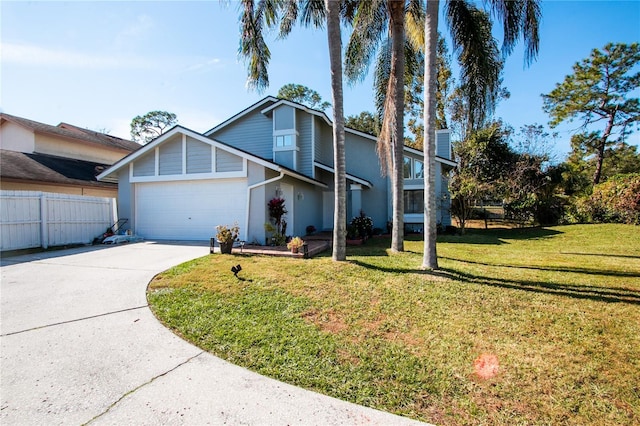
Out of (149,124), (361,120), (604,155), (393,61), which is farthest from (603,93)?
(149,124)

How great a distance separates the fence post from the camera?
10.3 meters

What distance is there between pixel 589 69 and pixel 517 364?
108ft

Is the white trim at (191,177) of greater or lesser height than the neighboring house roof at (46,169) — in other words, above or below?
below

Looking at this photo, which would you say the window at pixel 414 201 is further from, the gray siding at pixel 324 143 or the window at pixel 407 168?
the gray siding at pixel 324 143

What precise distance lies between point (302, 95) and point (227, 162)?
1022 inches

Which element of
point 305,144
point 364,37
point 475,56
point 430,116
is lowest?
point 430,116

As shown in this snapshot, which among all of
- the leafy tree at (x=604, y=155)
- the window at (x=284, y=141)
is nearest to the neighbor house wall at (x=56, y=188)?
the window at (x=284, y=141)

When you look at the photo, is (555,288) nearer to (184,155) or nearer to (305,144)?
(305,144)

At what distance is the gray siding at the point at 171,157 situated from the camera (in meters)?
11.9

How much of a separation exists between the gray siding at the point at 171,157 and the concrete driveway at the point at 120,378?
24.2 feet

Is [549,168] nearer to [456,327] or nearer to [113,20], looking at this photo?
[456,327]

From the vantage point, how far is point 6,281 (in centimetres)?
625

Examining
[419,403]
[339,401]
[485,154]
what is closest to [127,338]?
[339,401]

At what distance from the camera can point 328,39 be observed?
7348 mm
